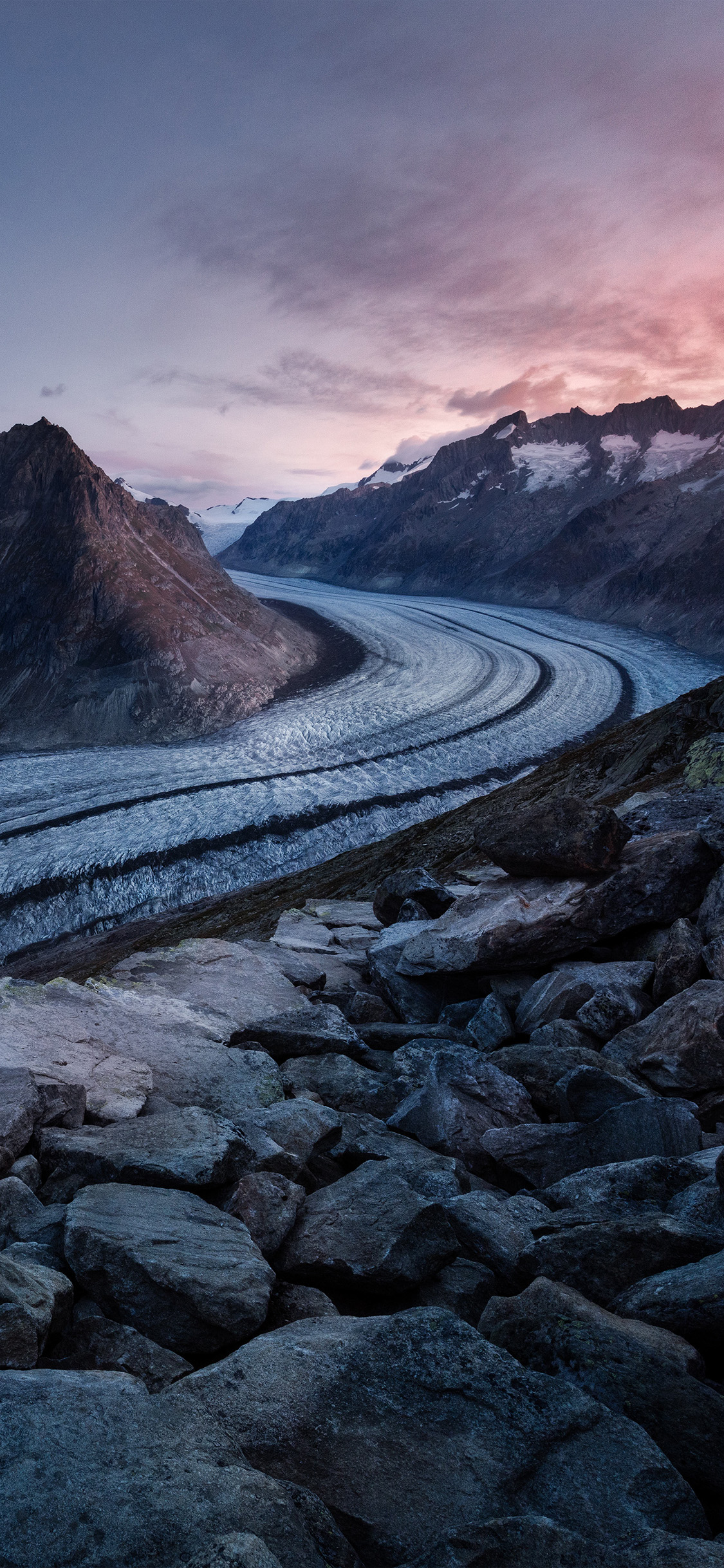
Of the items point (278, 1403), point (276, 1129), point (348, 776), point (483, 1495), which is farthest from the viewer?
point (348, 776)

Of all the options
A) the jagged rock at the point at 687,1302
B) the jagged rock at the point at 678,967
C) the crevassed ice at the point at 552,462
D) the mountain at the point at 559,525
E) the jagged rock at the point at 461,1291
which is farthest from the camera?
the crevassed ice at the point at 552,462

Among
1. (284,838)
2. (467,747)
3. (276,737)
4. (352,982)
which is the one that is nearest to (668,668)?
(467,747)

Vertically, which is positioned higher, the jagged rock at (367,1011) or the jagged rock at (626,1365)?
the jagged rock at (626,1365)

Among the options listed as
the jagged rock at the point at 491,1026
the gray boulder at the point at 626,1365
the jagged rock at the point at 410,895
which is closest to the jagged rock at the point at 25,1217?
Result: the gray boulder at the point at 626,1365

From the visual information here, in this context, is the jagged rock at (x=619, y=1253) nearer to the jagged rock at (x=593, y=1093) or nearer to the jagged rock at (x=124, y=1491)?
the jagged rock at (x=593, y=1093)

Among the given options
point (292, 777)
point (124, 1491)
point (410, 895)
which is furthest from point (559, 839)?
point (292, 777)

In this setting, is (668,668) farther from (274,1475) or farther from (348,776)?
(274,1475)

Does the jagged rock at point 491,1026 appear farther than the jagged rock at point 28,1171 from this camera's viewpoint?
Yes

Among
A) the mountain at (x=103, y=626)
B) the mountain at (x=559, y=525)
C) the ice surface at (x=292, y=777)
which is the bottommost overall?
the ice surface at (x=292, y=777)
